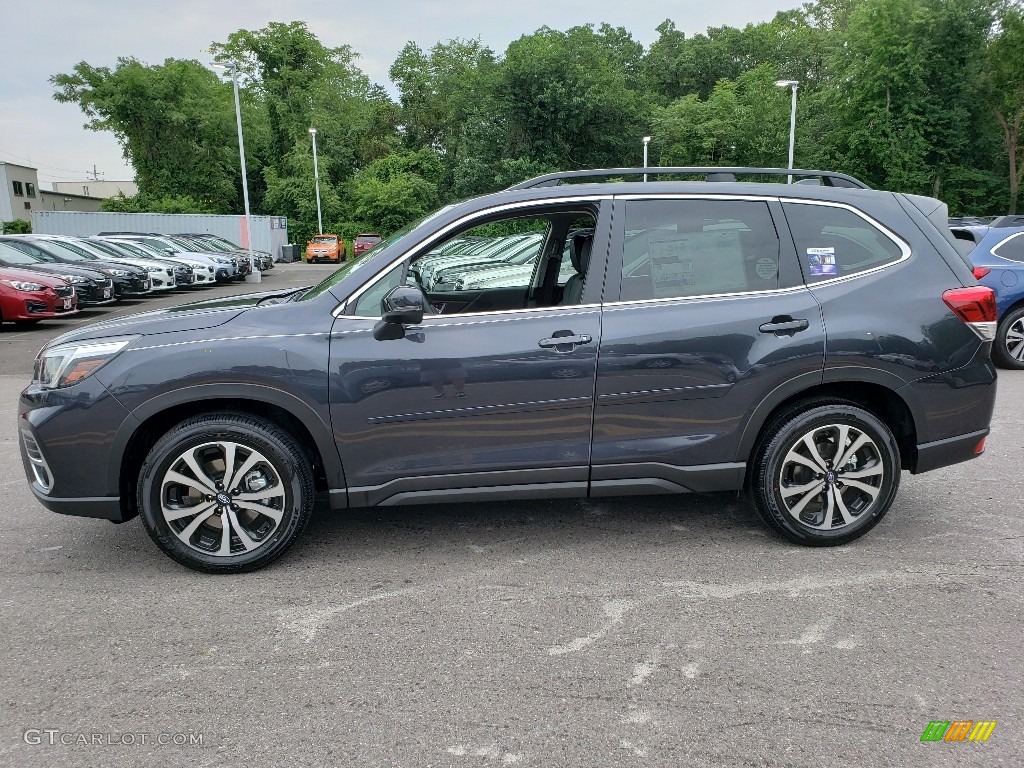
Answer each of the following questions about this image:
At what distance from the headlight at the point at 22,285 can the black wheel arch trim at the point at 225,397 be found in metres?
12.1

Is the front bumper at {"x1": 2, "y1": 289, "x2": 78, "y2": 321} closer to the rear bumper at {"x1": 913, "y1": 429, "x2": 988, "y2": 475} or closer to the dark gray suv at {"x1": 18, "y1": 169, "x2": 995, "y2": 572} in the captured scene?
the dark gray suv at {"x1": 18, "y1": 169, "x2": 995, "y2": 572}

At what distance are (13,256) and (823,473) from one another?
1761cm

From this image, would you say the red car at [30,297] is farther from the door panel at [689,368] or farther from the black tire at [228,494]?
the door panel at [689,368]

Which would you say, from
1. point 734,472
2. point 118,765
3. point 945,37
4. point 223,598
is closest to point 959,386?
point 734,472

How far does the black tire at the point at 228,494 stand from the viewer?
3600mm

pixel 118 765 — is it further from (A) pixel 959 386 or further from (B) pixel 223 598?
(A) pixel 959 386

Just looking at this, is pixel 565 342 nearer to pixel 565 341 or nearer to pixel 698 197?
pixel 565 341

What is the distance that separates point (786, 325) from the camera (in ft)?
12.5

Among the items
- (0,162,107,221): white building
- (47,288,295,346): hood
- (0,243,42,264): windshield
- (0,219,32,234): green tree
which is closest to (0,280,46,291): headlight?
(0,243,42,264): windshield

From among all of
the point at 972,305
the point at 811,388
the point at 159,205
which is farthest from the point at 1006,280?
the point at 159,205

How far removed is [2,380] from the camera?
9508 mm

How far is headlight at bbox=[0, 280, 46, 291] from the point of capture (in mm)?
13502

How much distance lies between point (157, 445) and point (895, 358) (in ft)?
11.7

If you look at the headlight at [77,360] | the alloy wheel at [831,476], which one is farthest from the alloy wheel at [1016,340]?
the headlight at [77,360]
